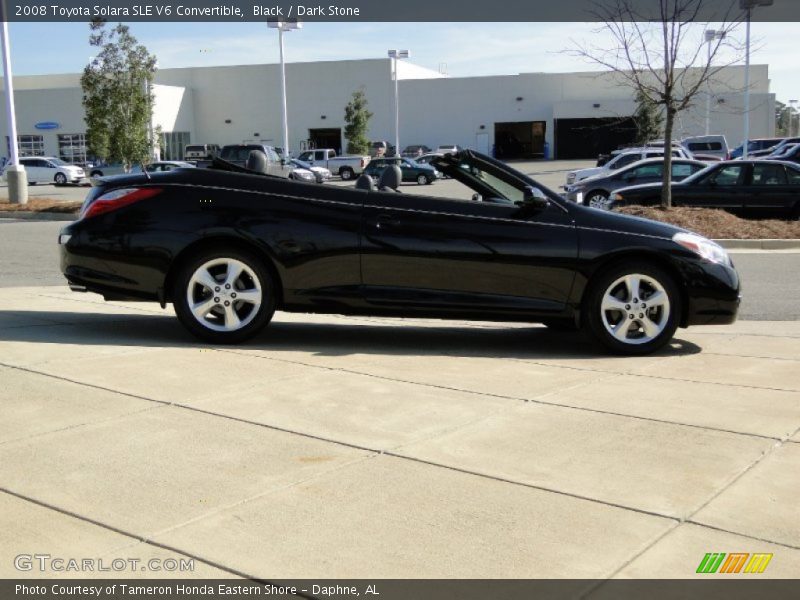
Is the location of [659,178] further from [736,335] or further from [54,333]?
[54,333]

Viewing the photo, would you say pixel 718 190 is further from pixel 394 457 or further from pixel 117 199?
pixel 394 457

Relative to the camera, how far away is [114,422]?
198 inches

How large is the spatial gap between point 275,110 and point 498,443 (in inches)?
2915

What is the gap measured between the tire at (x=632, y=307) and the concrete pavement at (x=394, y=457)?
0.17m

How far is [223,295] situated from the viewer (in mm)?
7094

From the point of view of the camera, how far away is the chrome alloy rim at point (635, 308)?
23.3 ft

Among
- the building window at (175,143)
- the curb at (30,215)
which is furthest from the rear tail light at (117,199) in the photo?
the building window at (175,143)

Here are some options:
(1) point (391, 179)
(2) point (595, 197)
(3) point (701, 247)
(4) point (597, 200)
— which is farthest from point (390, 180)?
(2) point (595, 197)

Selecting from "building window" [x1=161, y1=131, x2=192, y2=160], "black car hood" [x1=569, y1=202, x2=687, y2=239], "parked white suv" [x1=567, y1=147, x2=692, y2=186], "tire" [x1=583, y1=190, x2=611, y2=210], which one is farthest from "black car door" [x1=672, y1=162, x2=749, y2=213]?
"building window" [x1=161, y1=131, x2=192, y2=160]

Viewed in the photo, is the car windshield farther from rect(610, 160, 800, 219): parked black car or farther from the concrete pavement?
rect(610, 160, 800, 219): parked black car

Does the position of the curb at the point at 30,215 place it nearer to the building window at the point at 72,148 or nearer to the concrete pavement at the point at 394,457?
the concrete pavement at the point at 394,457

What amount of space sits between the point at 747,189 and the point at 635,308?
13154 mm
